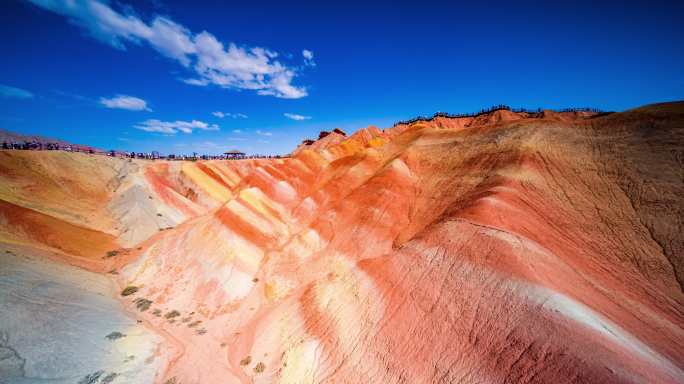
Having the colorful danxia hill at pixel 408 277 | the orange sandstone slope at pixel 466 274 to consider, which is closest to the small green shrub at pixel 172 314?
the colorful danxia hill at pixel 408 277

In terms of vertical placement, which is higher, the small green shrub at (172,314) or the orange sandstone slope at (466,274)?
the orange sandstone slope at (466,274)

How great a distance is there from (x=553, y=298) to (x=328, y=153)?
4766 centimetres

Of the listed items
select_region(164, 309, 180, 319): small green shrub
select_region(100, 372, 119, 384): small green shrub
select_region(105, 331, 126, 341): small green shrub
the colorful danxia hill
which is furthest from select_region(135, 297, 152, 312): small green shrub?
select_region(100, 372, 119, 384): small green shrub

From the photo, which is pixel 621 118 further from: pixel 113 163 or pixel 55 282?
pixel 113 163

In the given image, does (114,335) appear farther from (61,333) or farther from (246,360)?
(246,360)

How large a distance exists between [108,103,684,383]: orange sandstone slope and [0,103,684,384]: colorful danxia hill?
0.09 metres

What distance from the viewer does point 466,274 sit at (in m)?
13.2

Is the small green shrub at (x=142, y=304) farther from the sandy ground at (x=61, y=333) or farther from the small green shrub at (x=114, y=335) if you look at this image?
the small green shrub at (x=114, y=335)

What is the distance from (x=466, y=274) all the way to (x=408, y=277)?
3.13 metres

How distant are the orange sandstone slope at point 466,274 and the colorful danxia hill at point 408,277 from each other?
9 centimetres

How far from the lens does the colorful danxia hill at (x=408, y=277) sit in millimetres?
10375

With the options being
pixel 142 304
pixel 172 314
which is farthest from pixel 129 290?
pixel 172 314

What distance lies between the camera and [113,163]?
45.3 m

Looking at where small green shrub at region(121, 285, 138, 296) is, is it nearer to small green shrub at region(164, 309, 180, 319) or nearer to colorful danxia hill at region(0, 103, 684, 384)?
colorful danxia hill at region(0, 103, 684, 384)
